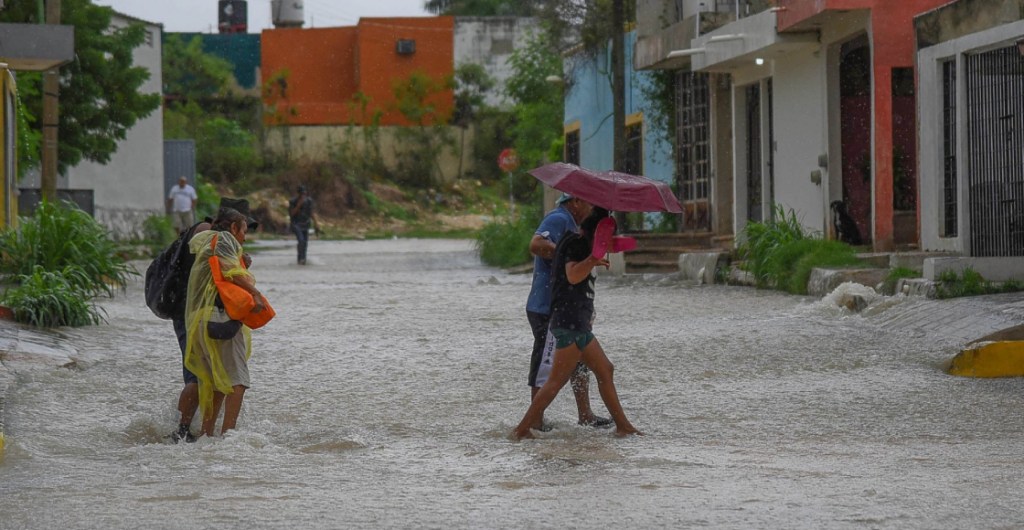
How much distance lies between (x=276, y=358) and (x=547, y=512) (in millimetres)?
6695

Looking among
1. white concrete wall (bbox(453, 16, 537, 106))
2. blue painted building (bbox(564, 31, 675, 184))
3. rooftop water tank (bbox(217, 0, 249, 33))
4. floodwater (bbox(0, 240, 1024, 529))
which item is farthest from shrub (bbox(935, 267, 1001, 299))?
rooftop water tank (bbox(217, 0, 249, 33))

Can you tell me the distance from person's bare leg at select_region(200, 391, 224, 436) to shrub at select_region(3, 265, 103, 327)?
5924 mm

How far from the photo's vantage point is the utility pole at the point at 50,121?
22.2 m

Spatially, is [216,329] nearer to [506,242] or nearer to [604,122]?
[506,242]

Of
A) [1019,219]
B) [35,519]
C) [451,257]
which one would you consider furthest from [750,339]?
[451,257]

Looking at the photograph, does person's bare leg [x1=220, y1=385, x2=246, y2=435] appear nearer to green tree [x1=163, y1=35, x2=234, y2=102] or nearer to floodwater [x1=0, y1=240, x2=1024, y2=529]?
floodwater [x1=0, y1=240, x2=1024, y2=529]

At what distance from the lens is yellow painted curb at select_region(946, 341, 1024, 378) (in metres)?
10.6

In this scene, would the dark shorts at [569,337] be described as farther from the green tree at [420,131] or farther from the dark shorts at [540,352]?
the green tree at [420,131]

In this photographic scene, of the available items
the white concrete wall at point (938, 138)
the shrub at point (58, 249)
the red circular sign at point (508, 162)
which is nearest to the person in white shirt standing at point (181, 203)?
the red circular sign at point (508, 162)

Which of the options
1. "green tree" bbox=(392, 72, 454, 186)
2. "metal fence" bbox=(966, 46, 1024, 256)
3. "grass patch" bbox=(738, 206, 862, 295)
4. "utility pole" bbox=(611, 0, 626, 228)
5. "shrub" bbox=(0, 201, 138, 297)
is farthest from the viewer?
"green tree" bbox=(392, 72, 454, 186)

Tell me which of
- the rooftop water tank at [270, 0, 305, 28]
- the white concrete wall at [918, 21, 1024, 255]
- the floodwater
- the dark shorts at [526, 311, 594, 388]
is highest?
the rooftop water tank at [270, 0, 305, 28]

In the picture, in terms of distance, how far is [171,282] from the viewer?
8500mm

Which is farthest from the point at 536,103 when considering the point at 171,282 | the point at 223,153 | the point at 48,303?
the point at 171,282

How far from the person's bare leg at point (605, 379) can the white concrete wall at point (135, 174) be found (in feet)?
94.5
